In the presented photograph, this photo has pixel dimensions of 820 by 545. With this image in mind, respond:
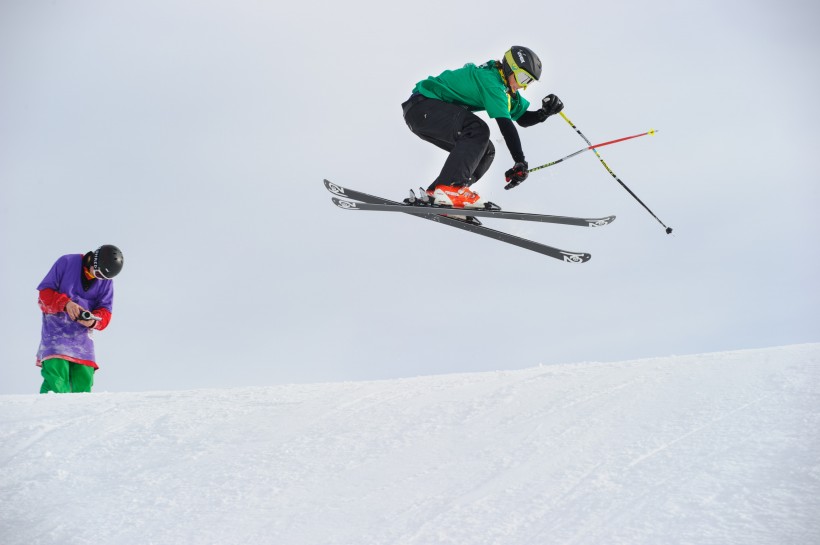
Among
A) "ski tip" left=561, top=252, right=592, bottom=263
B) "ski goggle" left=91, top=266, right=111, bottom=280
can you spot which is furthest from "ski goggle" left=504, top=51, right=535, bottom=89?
"ski goggle" left=91, top=266, right=111, bottom=280

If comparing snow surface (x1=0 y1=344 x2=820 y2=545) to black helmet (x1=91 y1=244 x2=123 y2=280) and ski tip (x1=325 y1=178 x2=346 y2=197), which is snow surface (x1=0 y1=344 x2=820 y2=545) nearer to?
black helmet (x1=91 y1=244 x2=123 y2=280)

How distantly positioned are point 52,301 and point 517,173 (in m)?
3.78

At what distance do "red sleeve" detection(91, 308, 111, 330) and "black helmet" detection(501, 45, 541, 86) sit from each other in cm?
383

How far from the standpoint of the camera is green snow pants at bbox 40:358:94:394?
6055 millimetres

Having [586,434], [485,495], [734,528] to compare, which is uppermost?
[586,434]

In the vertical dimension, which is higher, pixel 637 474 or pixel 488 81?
pixel 488 81

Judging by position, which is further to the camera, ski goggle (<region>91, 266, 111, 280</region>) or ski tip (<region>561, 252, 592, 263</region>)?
ski tip (<region>561, 252, 592, 263</region>)

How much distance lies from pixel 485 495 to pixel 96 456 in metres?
2.03

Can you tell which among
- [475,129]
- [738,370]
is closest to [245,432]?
[738,370]

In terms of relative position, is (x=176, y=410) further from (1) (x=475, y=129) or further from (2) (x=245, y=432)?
(1) (x=475, y=129)

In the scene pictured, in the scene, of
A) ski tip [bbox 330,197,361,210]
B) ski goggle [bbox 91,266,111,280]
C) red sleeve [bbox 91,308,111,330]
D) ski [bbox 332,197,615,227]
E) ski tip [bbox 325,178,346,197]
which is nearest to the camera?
ski goggle [bbox 91,266,111,280]

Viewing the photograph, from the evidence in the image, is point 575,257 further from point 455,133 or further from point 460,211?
point 455,133

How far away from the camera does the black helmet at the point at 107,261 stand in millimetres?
6062

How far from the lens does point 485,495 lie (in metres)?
3.10
